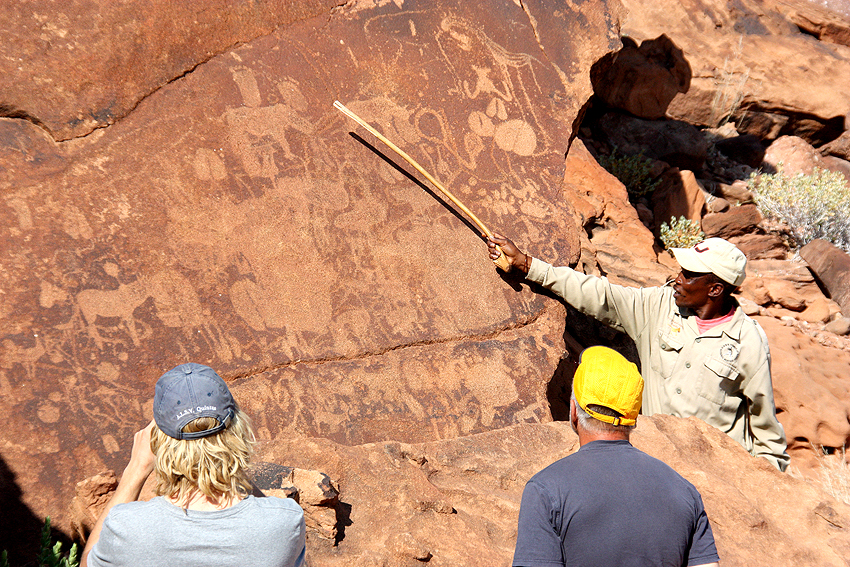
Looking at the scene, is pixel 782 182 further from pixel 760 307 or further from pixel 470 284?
pixel 470 284

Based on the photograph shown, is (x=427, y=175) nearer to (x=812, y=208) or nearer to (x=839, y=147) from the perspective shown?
(x=812, y=208)

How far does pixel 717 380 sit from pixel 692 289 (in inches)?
14.6

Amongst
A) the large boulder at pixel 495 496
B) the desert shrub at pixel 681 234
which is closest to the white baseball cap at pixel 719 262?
the large boulder at pixel 495 496

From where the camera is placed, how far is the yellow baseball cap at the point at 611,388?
4.80 feet

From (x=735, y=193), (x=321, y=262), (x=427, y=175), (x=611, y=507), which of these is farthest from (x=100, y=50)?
(x=735, y=193)

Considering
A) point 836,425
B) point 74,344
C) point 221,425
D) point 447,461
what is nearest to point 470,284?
point 447,461

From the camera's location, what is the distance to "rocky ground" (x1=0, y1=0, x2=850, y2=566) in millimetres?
2148

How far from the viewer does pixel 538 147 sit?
11.0 ft

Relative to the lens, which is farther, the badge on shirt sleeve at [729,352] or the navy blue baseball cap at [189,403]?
the badge on shirt sleeve at [729,352]

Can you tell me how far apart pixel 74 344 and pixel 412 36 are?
2042mm

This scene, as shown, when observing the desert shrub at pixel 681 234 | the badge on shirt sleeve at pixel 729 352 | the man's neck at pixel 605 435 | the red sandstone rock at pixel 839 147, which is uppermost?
the man's neck at pixel 605 435

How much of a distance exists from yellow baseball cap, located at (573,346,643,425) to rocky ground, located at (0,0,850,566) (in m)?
0.72

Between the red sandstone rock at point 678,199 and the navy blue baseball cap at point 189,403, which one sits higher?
the navy blue baseball cap at point 189,403

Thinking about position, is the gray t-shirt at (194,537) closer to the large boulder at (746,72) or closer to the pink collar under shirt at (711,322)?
the pink collar under shirt at (711,322)
